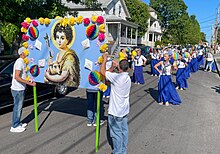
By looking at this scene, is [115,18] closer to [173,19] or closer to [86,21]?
[86,21]

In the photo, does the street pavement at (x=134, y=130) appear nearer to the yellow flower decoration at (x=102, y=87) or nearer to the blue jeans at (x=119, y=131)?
the blue jeans at (x=119, y=131)

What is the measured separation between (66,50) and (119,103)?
180 centimetres

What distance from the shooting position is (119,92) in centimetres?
402

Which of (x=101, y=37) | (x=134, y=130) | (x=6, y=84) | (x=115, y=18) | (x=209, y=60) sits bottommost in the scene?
(x=134, y=130)

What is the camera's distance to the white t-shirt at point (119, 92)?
13.1 ft

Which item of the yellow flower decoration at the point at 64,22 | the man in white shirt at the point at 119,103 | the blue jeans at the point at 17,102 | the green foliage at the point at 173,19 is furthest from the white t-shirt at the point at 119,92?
the green foliage at the point at 173,19

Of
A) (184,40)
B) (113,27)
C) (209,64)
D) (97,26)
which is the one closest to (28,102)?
(97,26)

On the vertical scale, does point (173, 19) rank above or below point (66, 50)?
above

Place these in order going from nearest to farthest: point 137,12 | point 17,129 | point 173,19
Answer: point 17,129
point 137,12
point 173,19

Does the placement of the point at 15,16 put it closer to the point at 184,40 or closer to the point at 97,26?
the point at 97,26

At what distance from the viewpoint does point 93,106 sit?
5965mm

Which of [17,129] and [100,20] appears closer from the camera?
[100,20]

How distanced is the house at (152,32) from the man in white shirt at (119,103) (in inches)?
1918

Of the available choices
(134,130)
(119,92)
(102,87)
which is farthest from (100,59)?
(134,130)
